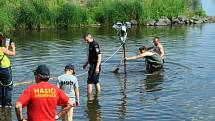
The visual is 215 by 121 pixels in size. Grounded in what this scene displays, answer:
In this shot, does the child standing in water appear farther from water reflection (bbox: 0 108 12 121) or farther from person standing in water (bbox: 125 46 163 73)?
person standing in water (bbox: 125 46 163 73)

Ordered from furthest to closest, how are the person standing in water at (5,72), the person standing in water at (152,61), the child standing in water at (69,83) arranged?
the person standing in water at (152,61), the person standing in water at (5,72), the child standing in water at (69,83)

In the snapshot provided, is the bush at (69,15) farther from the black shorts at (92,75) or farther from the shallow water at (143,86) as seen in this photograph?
the black shorts at (92,75)

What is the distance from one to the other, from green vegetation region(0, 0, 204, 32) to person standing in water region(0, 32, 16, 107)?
1014 inches

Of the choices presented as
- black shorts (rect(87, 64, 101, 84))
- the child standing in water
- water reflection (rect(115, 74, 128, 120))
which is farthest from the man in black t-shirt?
the child standing in water

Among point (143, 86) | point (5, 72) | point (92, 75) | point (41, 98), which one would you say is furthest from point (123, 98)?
point (41, 98)

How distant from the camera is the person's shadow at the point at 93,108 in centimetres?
1162

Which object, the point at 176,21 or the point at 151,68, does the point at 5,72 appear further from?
the point at 176,21

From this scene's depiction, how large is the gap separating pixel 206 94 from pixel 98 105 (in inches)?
139

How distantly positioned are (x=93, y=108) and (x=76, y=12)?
3570cm

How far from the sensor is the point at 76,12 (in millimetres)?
47562

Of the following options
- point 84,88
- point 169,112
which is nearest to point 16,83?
point 84,88

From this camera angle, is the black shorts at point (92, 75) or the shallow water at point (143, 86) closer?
the shallow water at point (143, 86)

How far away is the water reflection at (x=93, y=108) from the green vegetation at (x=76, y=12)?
25.4 metres

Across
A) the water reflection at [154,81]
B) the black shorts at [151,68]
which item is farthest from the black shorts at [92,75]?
the black shorts at [151,68]
